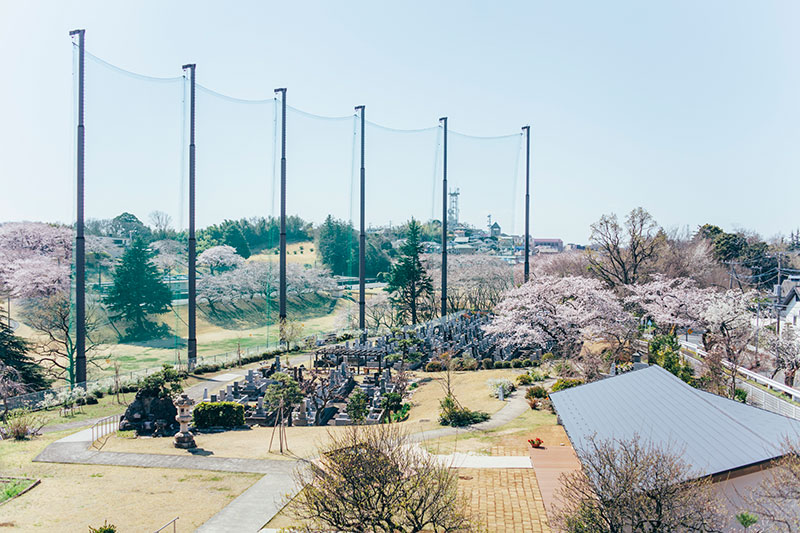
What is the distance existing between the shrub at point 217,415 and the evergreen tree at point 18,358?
38.0 feet

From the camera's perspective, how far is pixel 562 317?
33094 millimetres

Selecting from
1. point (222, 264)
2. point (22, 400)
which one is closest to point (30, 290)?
point (222, 264)

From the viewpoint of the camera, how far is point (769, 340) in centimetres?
2917

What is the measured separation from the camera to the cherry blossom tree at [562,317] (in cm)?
3234

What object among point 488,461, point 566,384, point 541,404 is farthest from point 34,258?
point 488,461

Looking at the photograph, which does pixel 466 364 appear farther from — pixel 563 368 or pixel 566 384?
pixel 566 384

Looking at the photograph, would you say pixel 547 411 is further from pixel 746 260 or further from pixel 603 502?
pixel 746 260

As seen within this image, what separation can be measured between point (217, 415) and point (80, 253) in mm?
10951

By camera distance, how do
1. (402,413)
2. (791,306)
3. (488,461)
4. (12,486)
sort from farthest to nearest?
(791,306)
(402,413)
(488,461)
(12,486)

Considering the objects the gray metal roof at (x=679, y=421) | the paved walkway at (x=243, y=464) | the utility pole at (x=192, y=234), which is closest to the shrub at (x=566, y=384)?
the paved walkway at (x=243, y=464)

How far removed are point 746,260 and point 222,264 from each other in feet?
188

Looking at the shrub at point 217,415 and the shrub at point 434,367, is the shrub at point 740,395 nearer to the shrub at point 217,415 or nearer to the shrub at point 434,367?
the shrub at point 434,367

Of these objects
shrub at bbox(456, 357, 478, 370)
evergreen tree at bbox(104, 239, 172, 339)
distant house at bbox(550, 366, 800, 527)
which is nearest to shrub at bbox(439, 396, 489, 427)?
distant house at bbox(550, 366, 800, 527)

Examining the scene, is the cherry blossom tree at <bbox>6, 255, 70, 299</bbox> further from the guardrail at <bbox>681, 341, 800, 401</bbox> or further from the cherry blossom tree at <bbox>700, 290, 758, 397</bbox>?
the cherry blossom tree at <bbox>700, 290, 758, 397</bbox>
